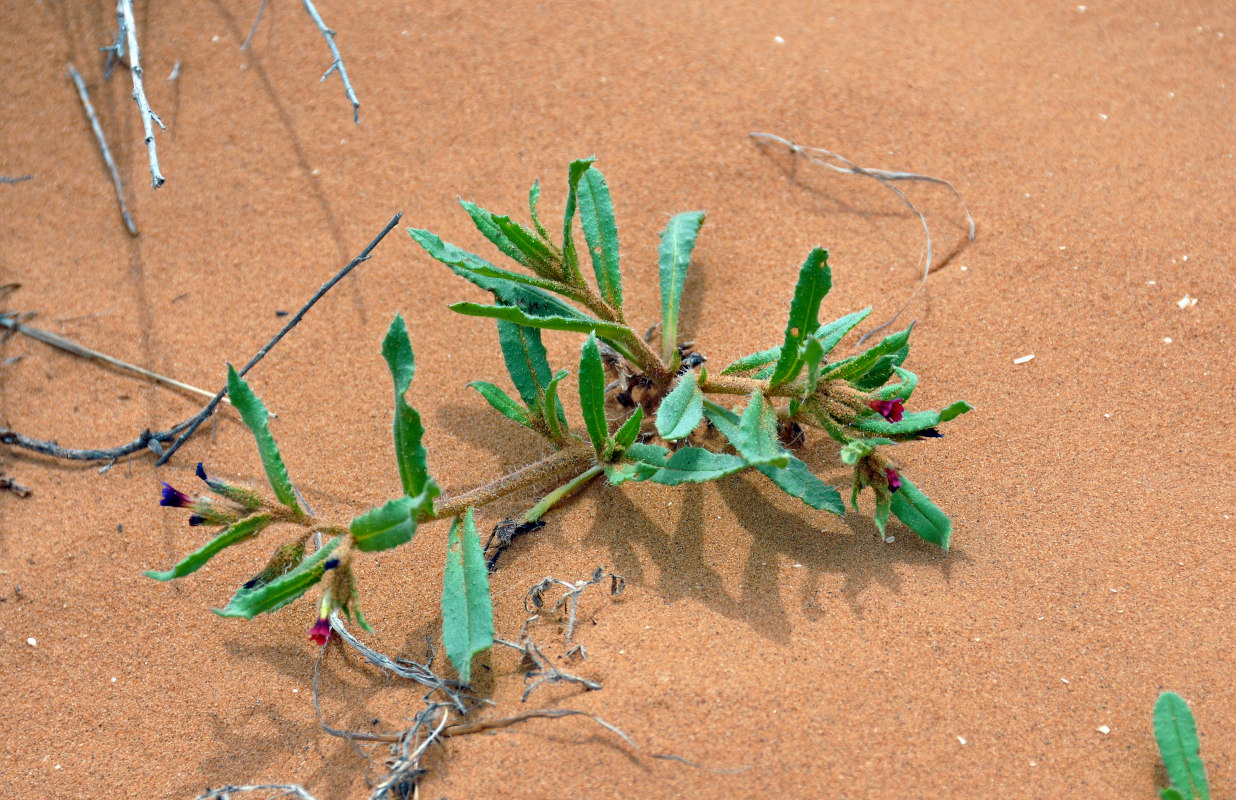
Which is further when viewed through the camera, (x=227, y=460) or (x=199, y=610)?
(x=227, y=460)

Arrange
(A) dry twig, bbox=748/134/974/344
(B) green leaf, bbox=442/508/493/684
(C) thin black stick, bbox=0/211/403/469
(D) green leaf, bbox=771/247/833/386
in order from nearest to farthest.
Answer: (B) green leaf, bbox=442/508/493/684 → (D) green leaf, bbox=771/247/833/386 → (C) thin black stick, bbox=0/211/403/469 → (A) dry twig, bbox=748/134/974/344

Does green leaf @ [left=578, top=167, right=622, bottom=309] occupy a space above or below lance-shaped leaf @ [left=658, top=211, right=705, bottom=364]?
above

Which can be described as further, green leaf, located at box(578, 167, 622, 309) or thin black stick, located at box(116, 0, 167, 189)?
green leaf, located at box(578, 167, 622, 309)

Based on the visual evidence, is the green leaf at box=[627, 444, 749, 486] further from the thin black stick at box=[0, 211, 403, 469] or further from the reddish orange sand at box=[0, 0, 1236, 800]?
the thin black stick at box=[0, 211, 403, 469]

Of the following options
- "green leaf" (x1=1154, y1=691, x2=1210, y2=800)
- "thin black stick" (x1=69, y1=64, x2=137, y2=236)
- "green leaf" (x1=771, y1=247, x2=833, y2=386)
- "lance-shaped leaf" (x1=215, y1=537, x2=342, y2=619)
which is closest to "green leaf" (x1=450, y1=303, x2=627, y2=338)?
"green leaf" (x1=771, y1=247, x2=833, y2=386)

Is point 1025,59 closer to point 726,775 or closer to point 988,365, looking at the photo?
point 988,365

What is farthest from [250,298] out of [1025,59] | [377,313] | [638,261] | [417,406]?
[1025,59]

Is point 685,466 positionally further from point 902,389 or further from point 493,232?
point 493,232

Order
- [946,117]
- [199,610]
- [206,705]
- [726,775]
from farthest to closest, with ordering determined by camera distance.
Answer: [946,117] < [199,610] < [206,705] < [726,775]
